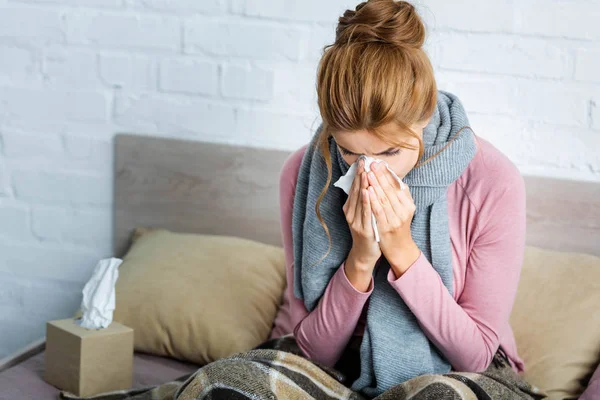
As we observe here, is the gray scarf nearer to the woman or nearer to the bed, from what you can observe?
the woman

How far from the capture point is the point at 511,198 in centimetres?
122

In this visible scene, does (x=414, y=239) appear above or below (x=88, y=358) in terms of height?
above

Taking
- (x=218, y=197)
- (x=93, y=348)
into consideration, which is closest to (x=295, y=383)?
(x=93, y=348)

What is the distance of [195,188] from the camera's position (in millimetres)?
1868

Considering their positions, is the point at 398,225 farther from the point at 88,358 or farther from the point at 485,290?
the point at 88,358

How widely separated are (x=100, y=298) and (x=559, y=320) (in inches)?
33.5

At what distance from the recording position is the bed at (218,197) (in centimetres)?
162

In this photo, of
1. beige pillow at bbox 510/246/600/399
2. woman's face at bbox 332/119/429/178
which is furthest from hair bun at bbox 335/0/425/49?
beige pillow at bbox 510/246/600/399

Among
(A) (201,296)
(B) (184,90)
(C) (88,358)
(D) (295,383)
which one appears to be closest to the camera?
(D) (295,383)

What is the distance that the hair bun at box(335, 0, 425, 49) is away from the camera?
3.60 feet

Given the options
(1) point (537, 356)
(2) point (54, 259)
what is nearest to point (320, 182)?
(1) point (537, 356)

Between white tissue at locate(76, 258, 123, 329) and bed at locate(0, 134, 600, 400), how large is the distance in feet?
0.69

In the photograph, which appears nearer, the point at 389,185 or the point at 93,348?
the point at 389,185

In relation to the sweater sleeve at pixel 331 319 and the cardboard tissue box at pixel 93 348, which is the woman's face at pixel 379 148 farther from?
the cardboard tissue box at pixel 93 348
